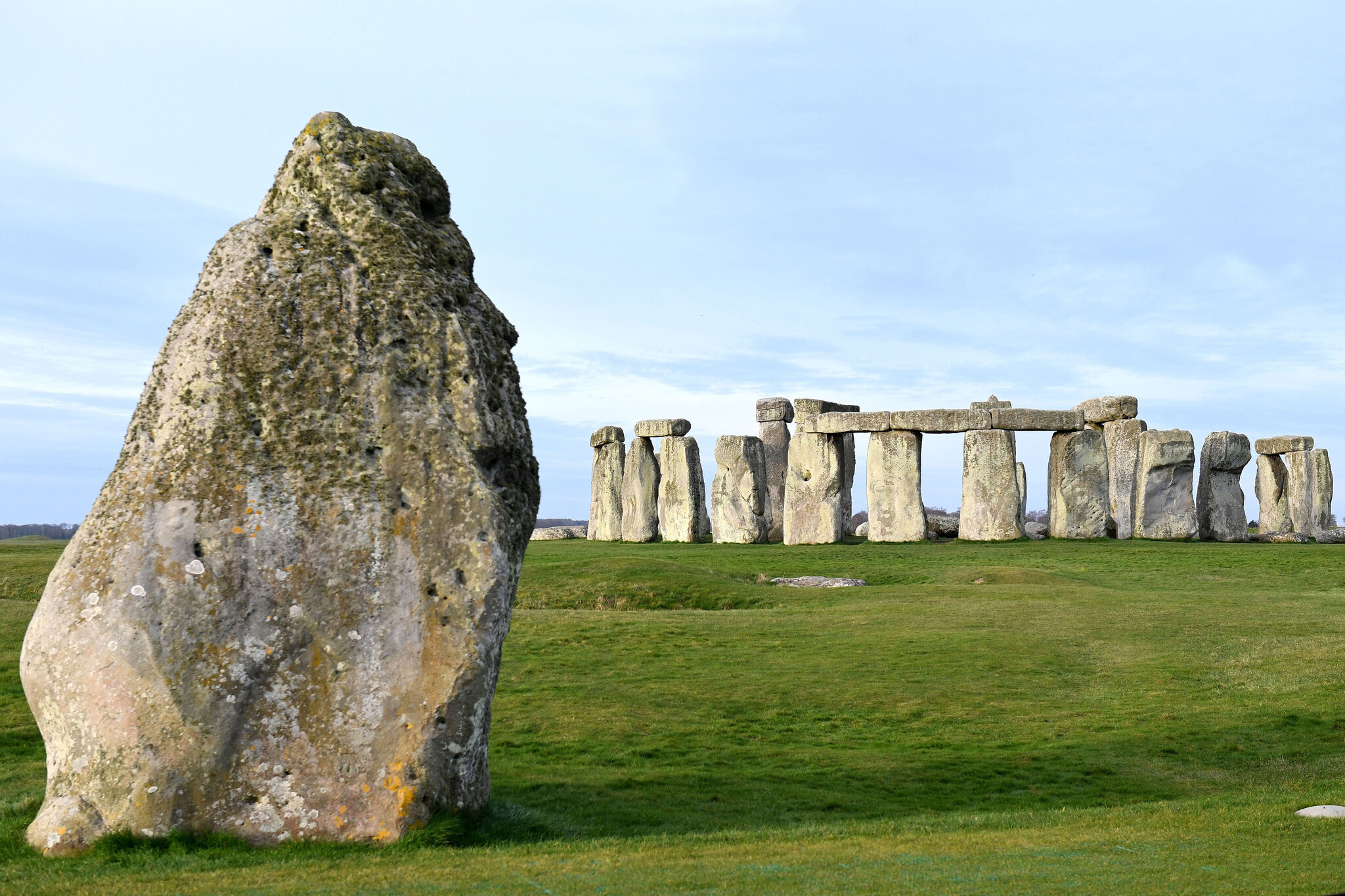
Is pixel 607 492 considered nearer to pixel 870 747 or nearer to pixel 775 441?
pixel 775 441

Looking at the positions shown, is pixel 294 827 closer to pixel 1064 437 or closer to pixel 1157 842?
pixel 1157 842

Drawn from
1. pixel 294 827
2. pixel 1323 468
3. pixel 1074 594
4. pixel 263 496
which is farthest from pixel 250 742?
pixel 1323 468

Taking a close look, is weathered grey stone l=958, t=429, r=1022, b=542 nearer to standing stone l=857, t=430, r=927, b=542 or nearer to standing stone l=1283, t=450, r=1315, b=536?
standing stone l=857, t=430, r=927, b=542

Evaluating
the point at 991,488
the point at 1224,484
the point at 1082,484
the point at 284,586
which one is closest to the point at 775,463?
the point at 991,488

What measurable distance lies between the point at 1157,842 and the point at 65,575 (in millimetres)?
5591

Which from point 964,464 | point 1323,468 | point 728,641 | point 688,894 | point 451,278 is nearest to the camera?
point 688,894

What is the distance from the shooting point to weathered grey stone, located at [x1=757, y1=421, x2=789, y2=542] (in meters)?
34.6

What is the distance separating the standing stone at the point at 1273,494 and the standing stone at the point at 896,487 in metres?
9.81

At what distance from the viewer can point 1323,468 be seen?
31719mm

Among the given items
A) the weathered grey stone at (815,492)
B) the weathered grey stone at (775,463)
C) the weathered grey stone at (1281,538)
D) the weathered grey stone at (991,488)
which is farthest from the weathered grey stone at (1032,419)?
the weathered grey stone at (775,463)

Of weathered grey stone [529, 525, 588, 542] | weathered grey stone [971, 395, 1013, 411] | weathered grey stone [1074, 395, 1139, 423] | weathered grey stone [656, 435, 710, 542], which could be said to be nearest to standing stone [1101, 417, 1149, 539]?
weathered grey stone [1074, 395, 1139, 423]

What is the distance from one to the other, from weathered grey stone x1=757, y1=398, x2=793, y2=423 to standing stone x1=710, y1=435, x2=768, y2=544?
4.12m

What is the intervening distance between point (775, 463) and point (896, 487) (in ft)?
21.9

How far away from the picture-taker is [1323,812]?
684 centimetres
